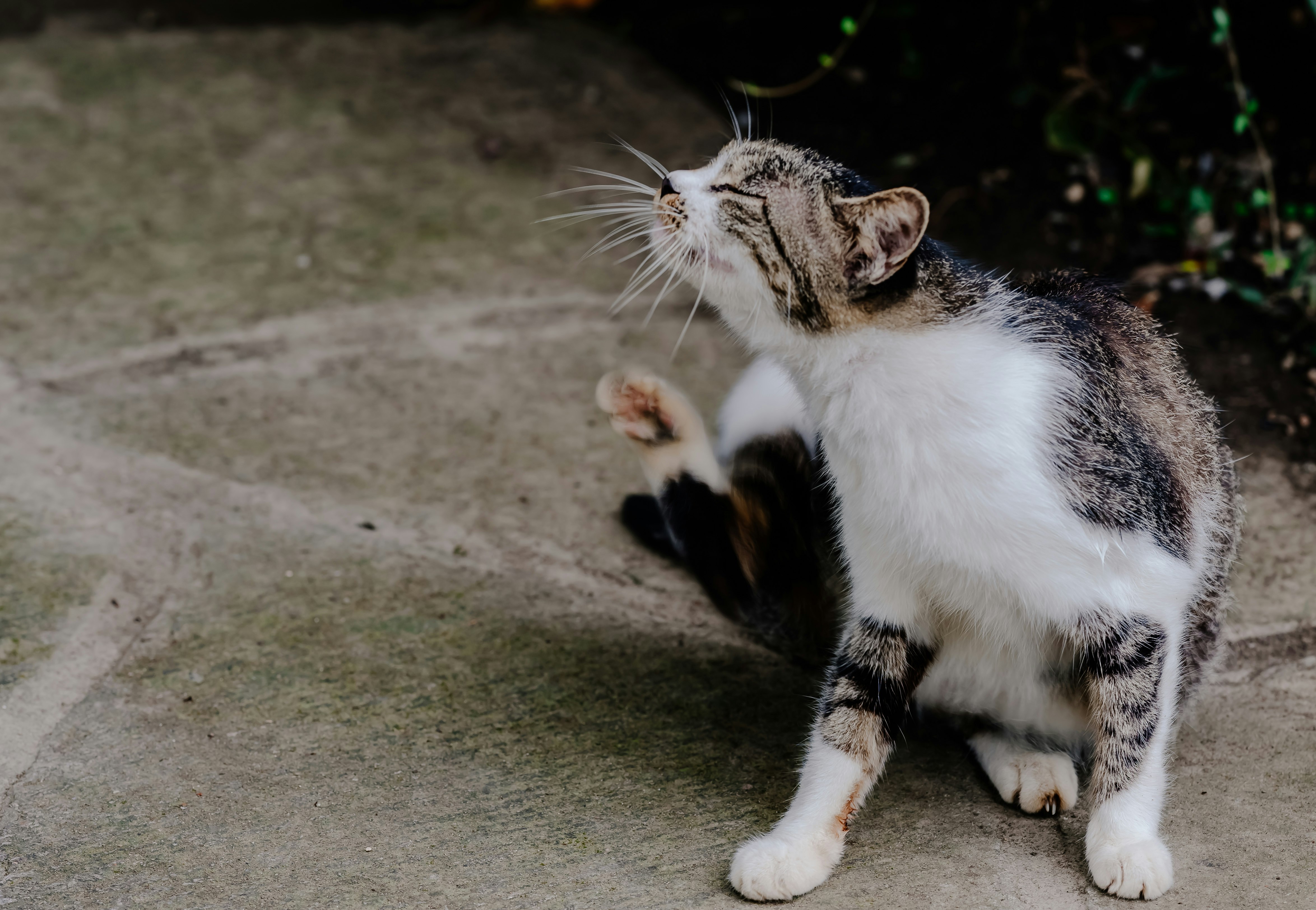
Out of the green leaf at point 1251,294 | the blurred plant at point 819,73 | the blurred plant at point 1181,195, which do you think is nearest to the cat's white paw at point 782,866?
the blurred plant at point 1181,195

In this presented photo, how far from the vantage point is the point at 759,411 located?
2.66 metres

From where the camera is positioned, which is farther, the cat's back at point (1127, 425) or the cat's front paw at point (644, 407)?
the cat's front paw at point (644, 407)

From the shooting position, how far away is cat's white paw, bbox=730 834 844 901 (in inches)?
75.6

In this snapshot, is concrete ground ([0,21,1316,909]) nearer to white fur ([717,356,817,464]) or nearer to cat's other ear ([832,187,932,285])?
white fur ([717,356,817,464])

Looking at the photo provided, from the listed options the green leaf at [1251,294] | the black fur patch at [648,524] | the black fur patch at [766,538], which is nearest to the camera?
the black fur patch at [766,538]

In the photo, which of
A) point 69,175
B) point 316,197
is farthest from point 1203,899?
point 69,175

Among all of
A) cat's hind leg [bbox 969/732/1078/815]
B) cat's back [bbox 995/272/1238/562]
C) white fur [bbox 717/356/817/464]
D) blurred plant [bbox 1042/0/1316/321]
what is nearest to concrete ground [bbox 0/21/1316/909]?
cat's hind leg [bbox 969/732/1078/815]

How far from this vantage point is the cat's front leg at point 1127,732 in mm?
1982

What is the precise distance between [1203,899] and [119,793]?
1797 mm

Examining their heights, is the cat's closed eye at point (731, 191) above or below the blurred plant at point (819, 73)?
above

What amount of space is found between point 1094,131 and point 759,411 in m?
2.23

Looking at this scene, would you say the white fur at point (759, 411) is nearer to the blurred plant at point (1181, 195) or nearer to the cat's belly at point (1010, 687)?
the cat's belly at point (1010, 687)

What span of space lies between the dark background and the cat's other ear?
1.81 m

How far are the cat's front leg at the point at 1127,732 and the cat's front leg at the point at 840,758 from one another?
0.33 meters
